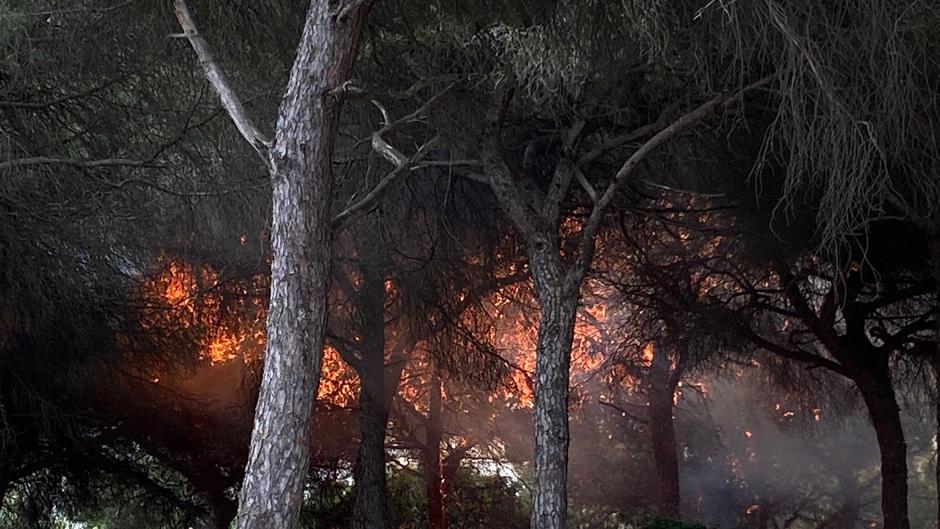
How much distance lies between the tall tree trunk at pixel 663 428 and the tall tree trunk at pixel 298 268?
8.44 meters

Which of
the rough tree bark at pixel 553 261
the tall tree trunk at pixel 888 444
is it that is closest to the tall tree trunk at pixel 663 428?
the tall tree trunk at pixel 888 444

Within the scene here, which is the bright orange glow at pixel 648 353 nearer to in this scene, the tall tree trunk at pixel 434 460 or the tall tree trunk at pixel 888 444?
the tall tree trunk at pixel 888 444

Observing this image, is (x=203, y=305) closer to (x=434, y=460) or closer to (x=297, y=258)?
(x=434, y=460)

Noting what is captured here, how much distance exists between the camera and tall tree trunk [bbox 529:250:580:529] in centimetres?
604

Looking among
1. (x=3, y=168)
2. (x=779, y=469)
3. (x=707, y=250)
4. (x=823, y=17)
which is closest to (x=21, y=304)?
(x=3, y=168)

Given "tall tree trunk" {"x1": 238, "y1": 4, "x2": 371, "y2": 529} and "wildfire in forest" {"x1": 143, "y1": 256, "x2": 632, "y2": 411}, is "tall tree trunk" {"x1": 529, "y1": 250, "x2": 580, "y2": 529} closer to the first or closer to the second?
"tall tree trunk" {"x1": 238, "y1": 4, "x2": 371, "y2": 529}

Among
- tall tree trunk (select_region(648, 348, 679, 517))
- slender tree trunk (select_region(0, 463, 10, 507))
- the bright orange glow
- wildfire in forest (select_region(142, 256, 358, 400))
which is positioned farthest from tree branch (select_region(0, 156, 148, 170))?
tall tree trunk (select_region(648, 348, 679, 517))

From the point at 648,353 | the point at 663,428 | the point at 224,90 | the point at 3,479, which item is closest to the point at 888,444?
the point at 663,428

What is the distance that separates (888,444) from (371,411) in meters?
4.68

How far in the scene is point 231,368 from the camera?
1046 cm

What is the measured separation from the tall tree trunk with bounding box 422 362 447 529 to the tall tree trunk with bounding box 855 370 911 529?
5.00 m

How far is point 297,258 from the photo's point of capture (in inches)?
169

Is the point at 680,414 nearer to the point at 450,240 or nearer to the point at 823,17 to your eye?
the point at 450,240

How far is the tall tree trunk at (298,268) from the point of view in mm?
4141
